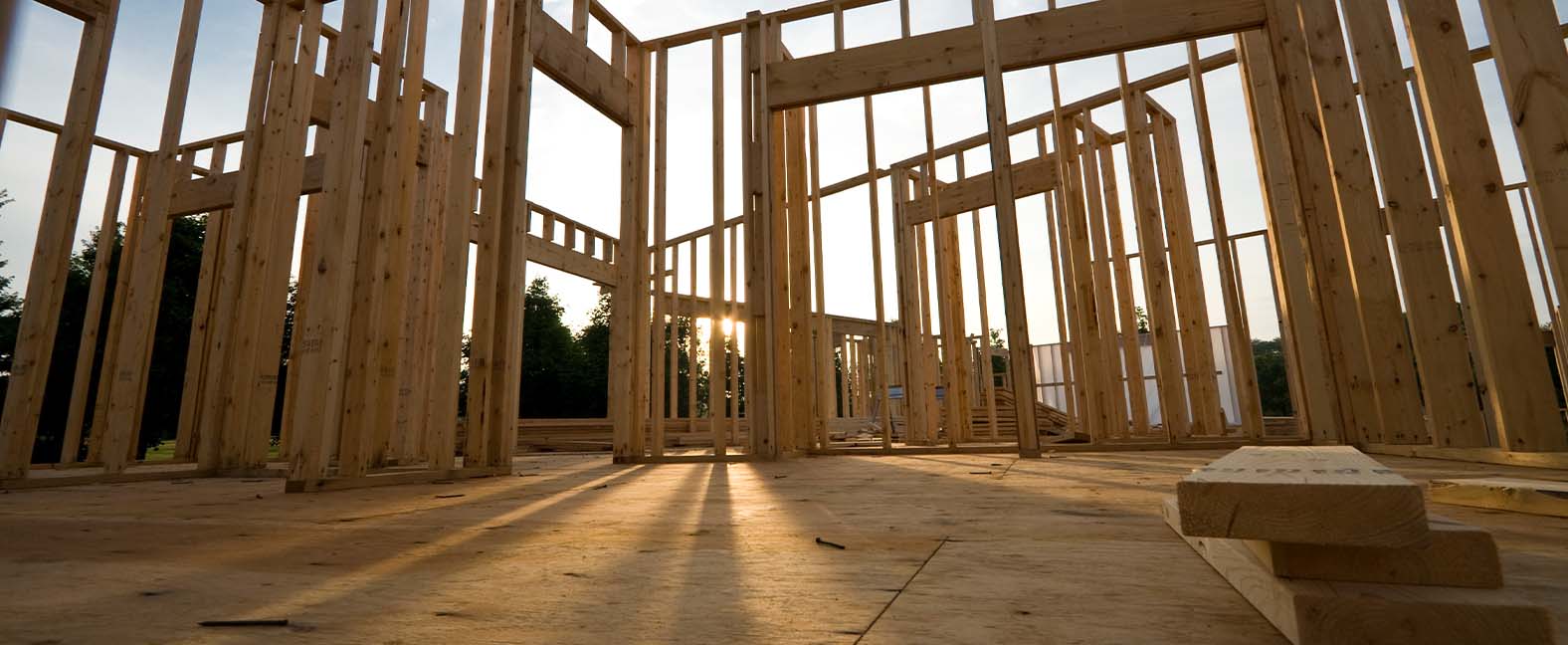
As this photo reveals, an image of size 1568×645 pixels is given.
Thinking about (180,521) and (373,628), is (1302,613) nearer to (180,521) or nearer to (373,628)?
(373,628)

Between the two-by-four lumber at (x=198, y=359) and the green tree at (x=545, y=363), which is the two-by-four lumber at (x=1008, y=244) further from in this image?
the green tree at (x=545, y=363)

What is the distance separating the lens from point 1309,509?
1.03 meters

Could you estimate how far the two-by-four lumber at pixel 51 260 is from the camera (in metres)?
4.90

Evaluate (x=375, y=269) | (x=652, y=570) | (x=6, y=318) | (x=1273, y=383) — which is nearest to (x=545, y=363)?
(x=6, y=318)

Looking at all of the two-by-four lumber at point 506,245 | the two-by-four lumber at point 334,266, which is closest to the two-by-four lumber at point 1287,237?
the two-by-four lumber at point 506,245

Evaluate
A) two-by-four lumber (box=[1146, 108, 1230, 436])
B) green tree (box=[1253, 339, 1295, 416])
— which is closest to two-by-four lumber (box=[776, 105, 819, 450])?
two-by-four lumber (box=[1146, 108, 1230, 436])

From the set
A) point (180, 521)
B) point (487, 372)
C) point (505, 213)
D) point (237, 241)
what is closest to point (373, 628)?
point (180, 521)

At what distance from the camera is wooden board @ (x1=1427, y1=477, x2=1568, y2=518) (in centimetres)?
209

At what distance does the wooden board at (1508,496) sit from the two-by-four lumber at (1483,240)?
2.31 meters

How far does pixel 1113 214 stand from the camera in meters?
10.3

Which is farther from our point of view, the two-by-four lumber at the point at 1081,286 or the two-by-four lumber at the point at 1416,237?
the two-by-four lumber at the point at 1081,286

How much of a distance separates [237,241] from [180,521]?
438 cm

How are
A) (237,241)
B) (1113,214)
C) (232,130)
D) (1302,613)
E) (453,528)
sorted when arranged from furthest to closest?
1. (1113,214)
2. (232,130)
3. (237,241)
4. (453,528)
5. (1302,613)

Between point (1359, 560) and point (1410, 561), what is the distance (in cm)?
7
